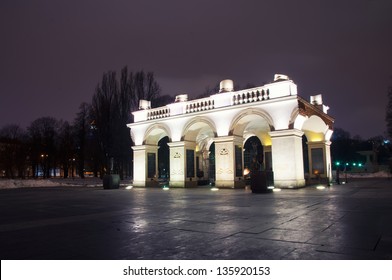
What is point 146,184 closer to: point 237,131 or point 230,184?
point 230,184

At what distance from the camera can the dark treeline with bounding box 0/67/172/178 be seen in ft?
118

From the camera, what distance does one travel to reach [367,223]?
612 cm

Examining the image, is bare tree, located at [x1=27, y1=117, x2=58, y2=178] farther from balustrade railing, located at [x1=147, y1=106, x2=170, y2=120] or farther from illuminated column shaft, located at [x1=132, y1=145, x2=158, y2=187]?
balustrade railing, located at [x1=147, y1=106, x2=170, y2=120]

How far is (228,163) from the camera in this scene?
66.8 ft

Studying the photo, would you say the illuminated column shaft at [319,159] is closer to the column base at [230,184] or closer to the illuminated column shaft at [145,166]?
the column base at [230,184]

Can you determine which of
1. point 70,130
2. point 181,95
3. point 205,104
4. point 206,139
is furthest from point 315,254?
point 70,130

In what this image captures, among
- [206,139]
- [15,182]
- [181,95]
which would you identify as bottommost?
[15,182]

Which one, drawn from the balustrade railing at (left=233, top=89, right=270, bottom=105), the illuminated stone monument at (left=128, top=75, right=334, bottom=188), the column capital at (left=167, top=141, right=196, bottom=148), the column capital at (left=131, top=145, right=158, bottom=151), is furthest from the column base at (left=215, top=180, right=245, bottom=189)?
the column capital at (left=131, top=145, right=158, bottom=151)

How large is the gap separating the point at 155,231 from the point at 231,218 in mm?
2125

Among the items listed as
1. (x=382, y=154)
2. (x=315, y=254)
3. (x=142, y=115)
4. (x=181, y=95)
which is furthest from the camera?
(x=382, y=154)

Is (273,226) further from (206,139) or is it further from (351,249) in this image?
(206,139)

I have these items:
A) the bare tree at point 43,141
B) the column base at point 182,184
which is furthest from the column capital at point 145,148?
the bare tree at point 43,141

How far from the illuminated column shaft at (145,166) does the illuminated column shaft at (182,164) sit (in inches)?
112

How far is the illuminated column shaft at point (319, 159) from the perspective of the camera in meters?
23.6
